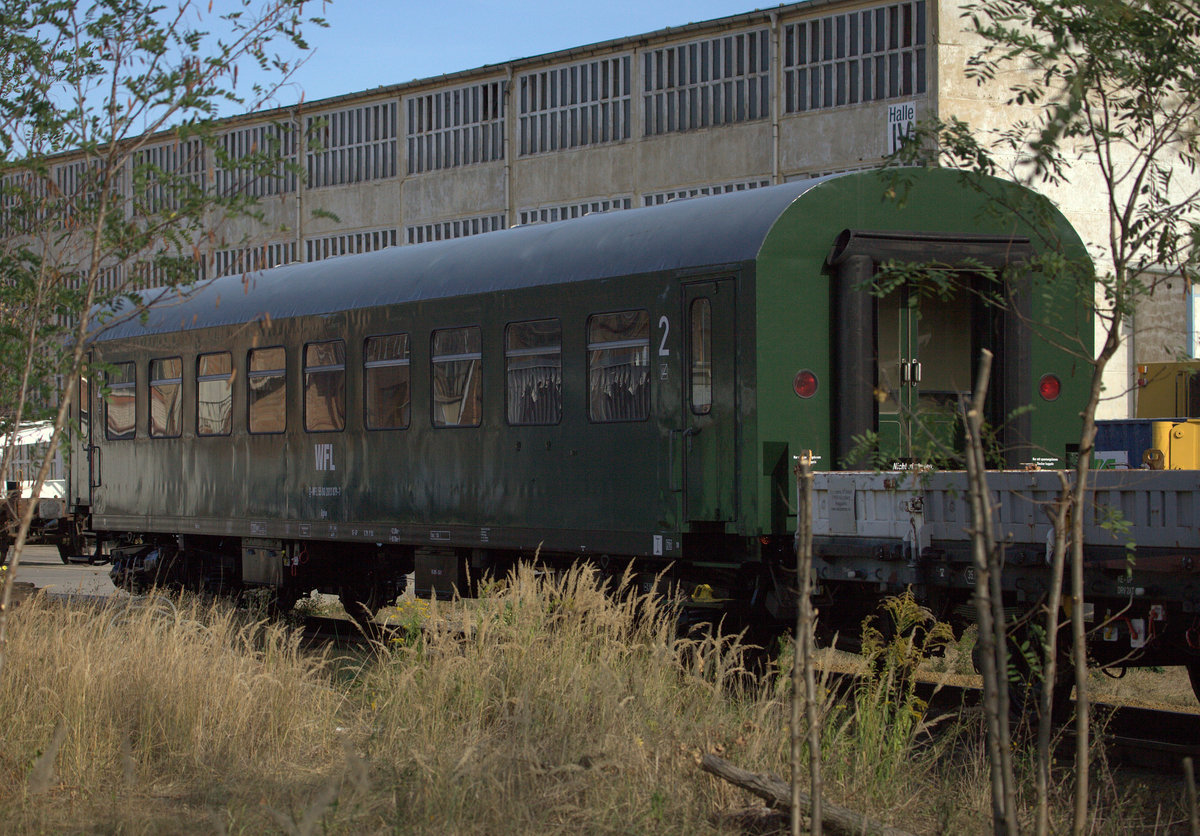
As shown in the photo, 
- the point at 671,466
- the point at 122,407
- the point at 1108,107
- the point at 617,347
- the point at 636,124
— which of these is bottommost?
the point at 671,466

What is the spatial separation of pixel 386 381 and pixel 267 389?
2.01 metres

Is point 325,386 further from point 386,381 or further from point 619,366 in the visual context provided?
point 619,366

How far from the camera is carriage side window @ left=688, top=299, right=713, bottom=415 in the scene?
10.1 meters

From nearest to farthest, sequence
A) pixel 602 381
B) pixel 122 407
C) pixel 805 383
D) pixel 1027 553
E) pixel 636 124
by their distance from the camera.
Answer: pixel 1027 553 → pixel 805 383 → pixel 602 381 → pixel 122 407 → pixel 636 124

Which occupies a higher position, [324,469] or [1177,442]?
[1177,442]

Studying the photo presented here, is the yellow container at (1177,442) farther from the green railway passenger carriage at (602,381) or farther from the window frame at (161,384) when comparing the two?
the window frame at (161,384)

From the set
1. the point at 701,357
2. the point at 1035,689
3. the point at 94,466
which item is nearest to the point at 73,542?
the point at 94,466

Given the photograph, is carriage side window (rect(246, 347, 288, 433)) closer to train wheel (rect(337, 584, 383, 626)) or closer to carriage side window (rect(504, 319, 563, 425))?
train wheel (rect(337, 584, 383, 626))

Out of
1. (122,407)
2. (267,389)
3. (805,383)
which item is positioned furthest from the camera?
(122,407)

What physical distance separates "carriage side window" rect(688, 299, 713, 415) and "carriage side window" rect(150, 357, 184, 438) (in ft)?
23.9

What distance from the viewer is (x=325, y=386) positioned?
1356 centimetres

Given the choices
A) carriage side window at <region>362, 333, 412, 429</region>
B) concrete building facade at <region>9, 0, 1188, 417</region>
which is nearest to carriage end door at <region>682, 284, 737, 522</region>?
carriage side window at <region>362, 333, 412, 429</region>

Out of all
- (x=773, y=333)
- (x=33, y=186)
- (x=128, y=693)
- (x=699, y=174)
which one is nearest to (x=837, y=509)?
(x=773, y=333)

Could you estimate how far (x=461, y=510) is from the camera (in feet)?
40.0
